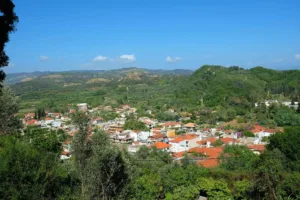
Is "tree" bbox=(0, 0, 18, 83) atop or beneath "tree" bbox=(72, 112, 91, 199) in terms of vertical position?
atop

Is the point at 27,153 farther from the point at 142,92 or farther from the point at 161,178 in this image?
the point at 142,92

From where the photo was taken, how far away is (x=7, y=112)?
1306 cm

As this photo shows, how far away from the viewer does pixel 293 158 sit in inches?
748

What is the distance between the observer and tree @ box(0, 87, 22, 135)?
12.8m

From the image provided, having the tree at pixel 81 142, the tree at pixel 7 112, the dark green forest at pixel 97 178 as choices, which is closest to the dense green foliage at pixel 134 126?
the dark green forest at pixel 97 178

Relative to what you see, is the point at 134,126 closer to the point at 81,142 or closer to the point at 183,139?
the point at 183,139

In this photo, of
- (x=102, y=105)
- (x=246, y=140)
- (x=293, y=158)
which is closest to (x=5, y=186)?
(x=293, y=158)

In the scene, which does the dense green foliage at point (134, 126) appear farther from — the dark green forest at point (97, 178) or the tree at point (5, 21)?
the tree at point (5, 21)

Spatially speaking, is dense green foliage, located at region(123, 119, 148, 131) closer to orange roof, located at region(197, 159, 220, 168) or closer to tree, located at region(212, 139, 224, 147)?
tree, located at region(212, 139, 224, 147)

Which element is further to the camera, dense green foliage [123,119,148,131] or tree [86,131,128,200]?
dense green foliage [123,119,148,131]

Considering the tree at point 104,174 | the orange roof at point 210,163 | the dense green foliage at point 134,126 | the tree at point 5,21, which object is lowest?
the dense green foliage at point 134,126

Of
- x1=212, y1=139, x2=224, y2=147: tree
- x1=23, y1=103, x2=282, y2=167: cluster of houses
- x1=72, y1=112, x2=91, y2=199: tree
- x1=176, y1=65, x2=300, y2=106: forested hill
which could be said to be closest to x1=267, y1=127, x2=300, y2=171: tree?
x1=23, y1=103, x2=282, y2=167: cluster of houses

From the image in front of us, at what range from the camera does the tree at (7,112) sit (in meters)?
12.8

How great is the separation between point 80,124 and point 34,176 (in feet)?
6.54
